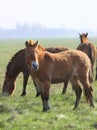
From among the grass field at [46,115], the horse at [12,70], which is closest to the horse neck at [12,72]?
the horse at [12,70]

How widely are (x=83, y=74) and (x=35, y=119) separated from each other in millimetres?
2152

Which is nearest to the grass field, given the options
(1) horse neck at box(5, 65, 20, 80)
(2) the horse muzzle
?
(1) horse neck at box(5, 65, 20, 80)

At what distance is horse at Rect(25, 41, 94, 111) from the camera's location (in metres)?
10.7

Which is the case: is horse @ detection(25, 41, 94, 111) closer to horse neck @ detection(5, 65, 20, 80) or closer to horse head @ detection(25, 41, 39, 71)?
horse head @ detection(25, 41, 39, 71)

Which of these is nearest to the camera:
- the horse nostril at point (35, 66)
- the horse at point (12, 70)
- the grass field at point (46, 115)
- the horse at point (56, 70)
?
the grass field at point (46, 115)

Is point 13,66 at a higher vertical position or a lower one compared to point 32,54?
lower

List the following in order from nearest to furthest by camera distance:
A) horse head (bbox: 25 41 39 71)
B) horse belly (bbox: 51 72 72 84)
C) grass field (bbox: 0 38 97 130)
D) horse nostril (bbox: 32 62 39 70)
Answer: grass field (bbox: 0 38 97 130), horse nostril (bbox: 32 62 39 70), horse head (bbox: 25 41 39 71), horse belly (bbox: 51 72 72 84)

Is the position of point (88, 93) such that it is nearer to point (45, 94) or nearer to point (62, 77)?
point (62, 77)

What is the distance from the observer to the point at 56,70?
1100cm

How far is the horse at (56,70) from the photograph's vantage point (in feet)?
35.1

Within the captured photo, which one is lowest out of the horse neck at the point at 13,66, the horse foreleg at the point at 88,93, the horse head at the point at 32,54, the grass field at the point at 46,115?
the grass field at the point at 46,115

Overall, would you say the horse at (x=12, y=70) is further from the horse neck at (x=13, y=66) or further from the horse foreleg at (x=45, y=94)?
the horse foreleg at (x=45, y=94)

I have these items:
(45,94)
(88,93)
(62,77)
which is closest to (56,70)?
(62,77)

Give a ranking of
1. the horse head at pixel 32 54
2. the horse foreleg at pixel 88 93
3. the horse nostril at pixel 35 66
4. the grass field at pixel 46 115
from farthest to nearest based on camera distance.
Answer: the horse foreleg at pixel 88 93 → the horse head at pixel 32 54 → the horse nostril at pixel 35 66 → the grass field at pixel 46 115
